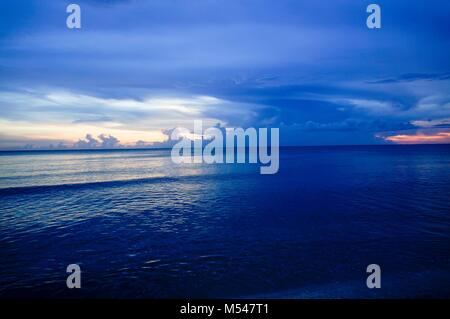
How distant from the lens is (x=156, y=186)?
3512 centimetres

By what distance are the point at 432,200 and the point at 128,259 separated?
24022 millimetres

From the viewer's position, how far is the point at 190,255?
13453 mm

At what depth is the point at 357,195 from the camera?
26.8 meters

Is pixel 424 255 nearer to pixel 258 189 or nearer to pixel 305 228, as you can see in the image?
pixel 305 228
